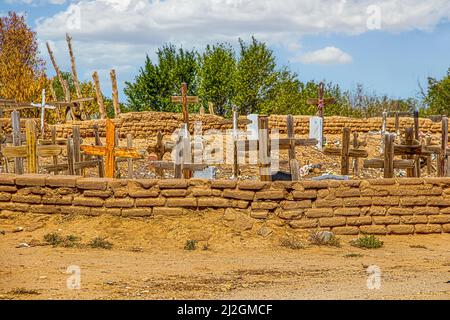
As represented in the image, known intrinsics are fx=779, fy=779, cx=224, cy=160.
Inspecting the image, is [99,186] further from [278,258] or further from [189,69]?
[189,69]

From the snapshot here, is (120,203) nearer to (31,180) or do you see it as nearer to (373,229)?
(31,180)

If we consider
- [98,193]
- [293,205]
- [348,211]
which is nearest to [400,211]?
[348,211]

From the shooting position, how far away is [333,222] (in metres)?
12.6

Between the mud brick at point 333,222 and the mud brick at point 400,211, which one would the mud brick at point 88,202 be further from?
the mud brick at point 400,211

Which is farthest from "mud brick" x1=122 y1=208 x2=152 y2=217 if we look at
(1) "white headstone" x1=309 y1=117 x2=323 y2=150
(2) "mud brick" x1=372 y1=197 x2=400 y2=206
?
(1) "white headstone" x1=309 y1=117 x2=323 y2=150

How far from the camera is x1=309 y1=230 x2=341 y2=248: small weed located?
12.1 meters

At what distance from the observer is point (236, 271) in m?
9.88

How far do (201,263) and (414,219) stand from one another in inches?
174

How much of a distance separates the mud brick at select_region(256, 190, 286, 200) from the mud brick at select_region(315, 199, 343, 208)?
615 mm

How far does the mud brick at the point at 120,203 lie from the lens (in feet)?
40.3

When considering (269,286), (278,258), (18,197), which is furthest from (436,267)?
(18,197)

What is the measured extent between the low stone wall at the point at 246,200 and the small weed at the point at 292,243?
1.31 feet

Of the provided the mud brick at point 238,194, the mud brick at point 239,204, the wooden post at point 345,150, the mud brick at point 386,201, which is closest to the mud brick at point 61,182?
the mud brick at point 238,194

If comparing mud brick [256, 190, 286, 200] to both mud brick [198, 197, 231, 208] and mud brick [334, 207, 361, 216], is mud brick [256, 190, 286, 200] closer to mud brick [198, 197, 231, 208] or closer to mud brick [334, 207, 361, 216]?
mud brick [198, 197, 231, 208]
